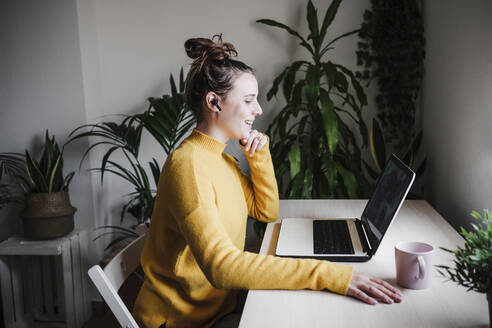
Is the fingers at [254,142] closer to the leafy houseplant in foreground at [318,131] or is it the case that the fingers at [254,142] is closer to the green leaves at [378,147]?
the leafy houseplant in foreground at [318,131]

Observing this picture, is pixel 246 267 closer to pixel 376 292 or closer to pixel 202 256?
pixel 202 256

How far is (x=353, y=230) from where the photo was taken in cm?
144

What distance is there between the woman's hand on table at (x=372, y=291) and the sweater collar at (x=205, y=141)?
577mm

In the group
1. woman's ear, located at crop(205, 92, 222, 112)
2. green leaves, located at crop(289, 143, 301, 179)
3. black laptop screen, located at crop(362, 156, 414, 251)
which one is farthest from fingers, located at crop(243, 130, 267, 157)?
green leaves, located at crop(289, 143, 301, 179)

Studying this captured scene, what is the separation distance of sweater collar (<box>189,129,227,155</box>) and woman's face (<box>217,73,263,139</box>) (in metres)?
0.05

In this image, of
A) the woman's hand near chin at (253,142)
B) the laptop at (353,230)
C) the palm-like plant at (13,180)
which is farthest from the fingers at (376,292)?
the palm-like plant at (13,180)

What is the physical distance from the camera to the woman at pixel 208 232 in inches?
39.7

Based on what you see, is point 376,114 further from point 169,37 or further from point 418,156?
point 169,37

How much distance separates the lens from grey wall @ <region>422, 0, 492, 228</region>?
4.58 feet

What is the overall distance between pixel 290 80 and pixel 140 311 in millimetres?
1399

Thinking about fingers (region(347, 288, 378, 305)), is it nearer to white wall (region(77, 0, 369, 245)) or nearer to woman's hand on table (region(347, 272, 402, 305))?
woman's hand on table (region(347, 272, 402, 305))

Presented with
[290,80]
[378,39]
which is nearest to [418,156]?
[378,39]

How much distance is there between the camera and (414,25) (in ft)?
7.38

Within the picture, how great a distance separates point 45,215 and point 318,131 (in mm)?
1500
